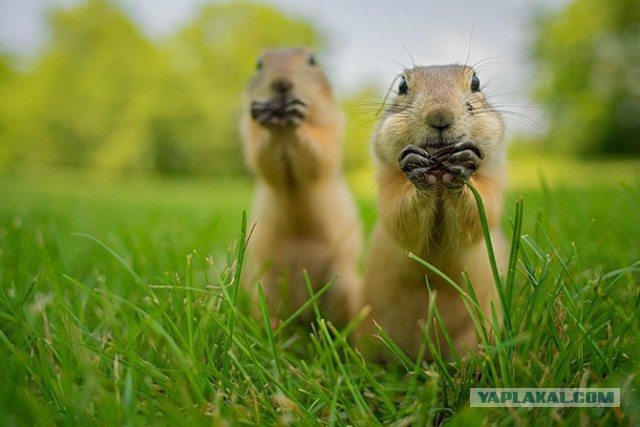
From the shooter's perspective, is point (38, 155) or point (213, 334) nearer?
point (213, 334)

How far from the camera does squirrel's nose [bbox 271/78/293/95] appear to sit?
3137mm

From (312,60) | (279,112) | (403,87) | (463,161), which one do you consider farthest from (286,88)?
(463,161)

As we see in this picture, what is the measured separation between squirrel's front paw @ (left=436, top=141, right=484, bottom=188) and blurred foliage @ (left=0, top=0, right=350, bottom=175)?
97.8ft

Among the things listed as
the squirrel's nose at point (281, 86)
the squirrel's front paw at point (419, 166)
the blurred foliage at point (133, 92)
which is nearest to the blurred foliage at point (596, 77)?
the blurred foliage at point (133, 92)

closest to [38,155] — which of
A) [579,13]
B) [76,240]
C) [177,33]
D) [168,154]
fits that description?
[168,154]

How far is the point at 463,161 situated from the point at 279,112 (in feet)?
5.05

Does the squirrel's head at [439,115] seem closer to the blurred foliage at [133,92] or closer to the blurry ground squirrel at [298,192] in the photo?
the blurry ground squirrel at [298,192]

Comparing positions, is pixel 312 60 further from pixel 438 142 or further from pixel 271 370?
pixel 271 370

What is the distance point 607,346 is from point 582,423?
425 mm

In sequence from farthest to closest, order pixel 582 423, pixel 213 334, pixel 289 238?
pixel 289 238 < pixel 213 334 < pixel 582 423

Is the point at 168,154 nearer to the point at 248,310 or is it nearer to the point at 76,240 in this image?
the point at 76,240

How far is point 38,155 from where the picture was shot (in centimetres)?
3375

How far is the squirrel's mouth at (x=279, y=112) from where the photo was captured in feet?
9.70

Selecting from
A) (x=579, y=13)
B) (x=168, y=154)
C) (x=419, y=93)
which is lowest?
(x=168, y=154)
